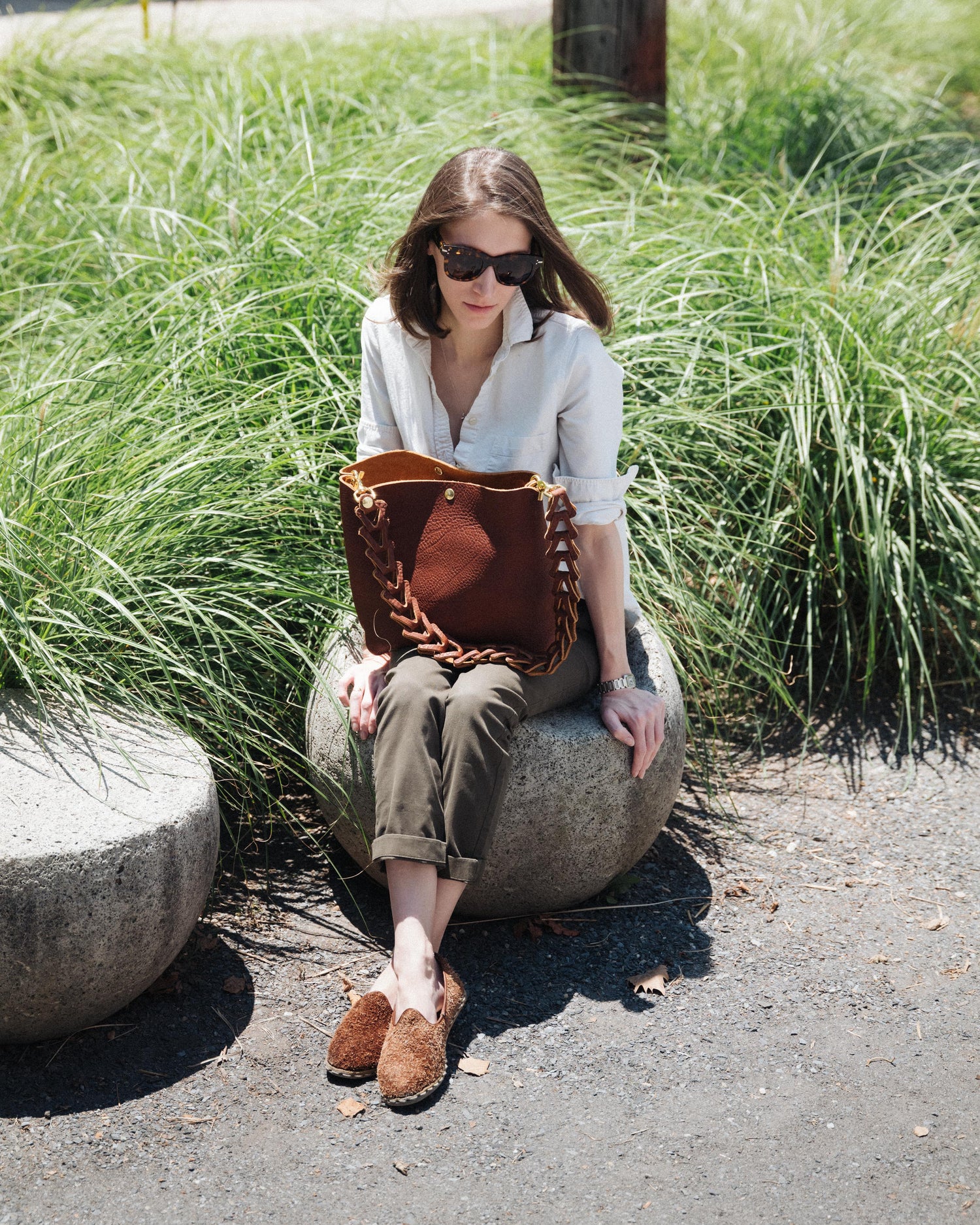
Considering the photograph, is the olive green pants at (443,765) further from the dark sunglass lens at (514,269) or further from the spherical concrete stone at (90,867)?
the dark sunglass lens at (514,269)

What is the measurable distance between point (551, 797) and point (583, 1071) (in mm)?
588

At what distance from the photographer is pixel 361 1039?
2.54m

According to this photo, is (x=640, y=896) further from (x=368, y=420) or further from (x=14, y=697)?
(x=14, y=697)

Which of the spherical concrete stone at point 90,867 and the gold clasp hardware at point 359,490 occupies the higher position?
the gold clasp hardware at point 359,490

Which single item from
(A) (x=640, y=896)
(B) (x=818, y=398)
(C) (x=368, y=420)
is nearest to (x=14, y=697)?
(C) (x=368, y=420)

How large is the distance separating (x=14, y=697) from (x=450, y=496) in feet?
3.65

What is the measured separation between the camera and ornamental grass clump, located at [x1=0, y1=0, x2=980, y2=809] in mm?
3150

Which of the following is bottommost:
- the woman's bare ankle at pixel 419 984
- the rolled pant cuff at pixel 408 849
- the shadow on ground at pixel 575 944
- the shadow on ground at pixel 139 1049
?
the shadow on ground at pixel 575 944

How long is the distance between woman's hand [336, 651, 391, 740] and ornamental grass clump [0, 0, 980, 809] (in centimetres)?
15

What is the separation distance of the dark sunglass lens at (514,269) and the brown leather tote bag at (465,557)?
0.44m

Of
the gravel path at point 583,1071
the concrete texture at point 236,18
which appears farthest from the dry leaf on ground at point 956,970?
the concrete texture at point 236,18

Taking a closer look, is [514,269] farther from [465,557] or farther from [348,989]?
[348,989]

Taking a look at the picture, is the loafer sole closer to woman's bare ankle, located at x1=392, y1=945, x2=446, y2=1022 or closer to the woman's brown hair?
woman's bare ankle, located at x1=392, y1=945, x2=446, y2=1022

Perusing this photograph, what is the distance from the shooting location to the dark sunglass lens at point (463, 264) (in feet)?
8.94
